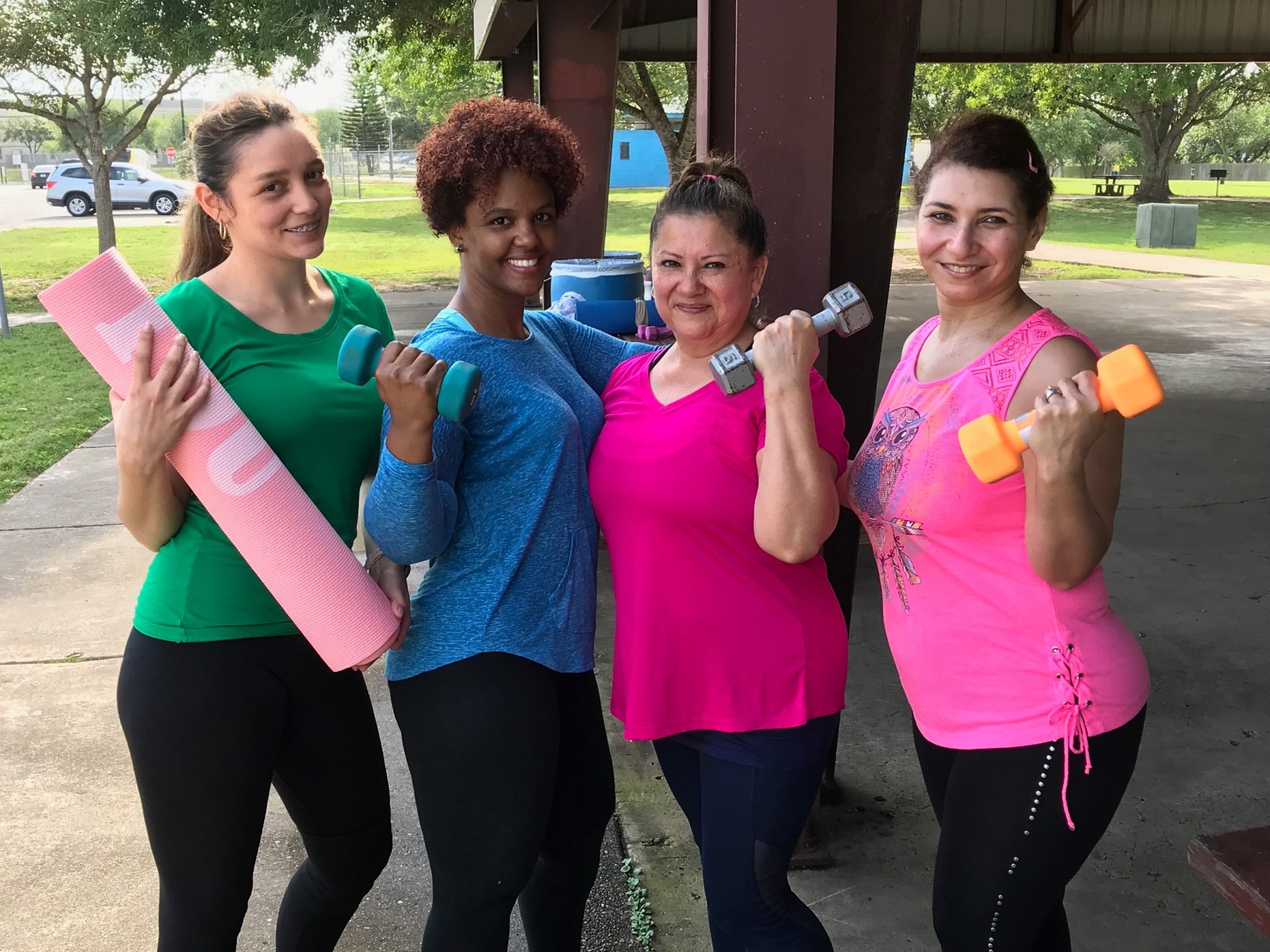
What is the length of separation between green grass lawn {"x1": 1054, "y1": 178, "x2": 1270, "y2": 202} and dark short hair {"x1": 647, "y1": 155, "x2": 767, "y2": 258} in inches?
1694

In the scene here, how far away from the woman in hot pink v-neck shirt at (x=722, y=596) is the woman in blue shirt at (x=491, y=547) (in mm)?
124

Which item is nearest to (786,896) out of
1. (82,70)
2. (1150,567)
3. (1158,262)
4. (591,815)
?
(591,815)

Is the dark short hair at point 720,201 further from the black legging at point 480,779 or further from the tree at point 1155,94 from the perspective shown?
the tree at point 1155,94

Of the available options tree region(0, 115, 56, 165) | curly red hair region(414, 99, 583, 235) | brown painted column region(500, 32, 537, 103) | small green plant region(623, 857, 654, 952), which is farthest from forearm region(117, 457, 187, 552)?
tree region(0, 115, 56, 165)

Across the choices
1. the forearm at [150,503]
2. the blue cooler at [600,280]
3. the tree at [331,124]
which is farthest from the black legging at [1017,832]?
the tree at [331,124]

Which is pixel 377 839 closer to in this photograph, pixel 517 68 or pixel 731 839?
pixel 731 839

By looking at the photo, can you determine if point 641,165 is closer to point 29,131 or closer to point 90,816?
point 29,131

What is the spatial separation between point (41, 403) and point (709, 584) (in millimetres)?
9775

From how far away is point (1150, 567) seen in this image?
19.4 feet

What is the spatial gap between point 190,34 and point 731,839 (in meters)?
14.1

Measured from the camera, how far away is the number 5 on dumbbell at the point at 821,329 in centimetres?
192

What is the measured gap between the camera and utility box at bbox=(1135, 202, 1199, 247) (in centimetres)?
2478

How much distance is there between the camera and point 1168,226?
24.9 m

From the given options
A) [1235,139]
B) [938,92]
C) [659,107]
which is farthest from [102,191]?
[1235,139]
